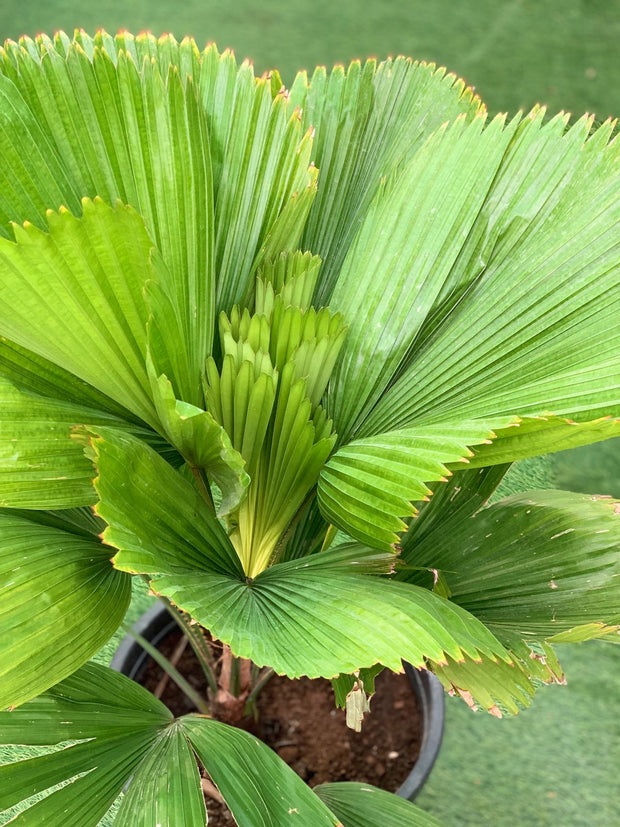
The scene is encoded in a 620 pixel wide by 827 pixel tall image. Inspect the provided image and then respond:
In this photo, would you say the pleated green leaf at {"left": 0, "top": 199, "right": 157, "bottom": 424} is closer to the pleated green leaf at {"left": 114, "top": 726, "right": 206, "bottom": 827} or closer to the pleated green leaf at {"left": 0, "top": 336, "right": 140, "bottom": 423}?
the pleated green leaf at {"left": 0, "top": 336, "right": 140, "bottom": 423}

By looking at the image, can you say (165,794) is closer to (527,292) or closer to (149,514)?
(149,514)

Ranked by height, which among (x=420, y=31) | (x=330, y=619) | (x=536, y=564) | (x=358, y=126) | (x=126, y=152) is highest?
(x=420, y=31)

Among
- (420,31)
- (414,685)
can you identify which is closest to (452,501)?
(414,685)

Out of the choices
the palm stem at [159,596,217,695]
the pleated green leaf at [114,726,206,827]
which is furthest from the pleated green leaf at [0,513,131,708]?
the palm stem at [159,596,217,695]

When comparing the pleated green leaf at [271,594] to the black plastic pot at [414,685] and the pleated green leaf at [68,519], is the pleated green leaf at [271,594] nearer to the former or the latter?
the pleated green leaf at [68,519]

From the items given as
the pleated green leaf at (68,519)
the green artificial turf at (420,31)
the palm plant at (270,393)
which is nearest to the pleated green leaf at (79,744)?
the palm plant at (270,393)
